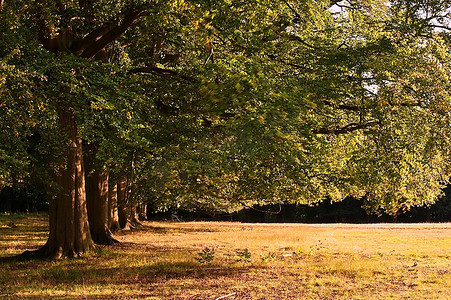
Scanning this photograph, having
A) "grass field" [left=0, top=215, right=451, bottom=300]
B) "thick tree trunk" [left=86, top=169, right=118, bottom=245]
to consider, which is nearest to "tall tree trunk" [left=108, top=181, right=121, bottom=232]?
"thick tree trunk" [left=86, top=169, right=118, bottom=245]

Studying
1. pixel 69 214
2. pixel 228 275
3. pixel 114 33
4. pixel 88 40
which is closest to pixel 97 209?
pixel 69 214

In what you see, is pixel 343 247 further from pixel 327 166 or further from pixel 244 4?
pixel 244 4

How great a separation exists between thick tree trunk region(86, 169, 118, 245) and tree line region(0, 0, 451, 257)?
4.57 metres

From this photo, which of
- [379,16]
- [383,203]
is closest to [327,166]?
[383,203]

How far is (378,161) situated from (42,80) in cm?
847

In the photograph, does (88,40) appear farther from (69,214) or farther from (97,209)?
(97,209)

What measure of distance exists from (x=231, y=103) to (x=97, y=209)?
11.2 m

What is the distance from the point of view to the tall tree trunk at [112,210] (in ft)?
83.6

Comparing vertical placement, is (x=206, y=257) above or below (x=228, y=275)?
above

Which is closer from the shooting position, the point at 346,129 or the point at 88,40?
the point at 88,40

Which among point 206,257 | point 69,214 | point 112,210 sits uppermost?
point 69,214

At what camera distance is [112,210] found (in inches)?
1042

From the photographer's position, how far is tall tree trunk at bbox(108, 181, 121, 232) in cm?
2547

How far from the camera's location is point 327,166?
1275 cm
